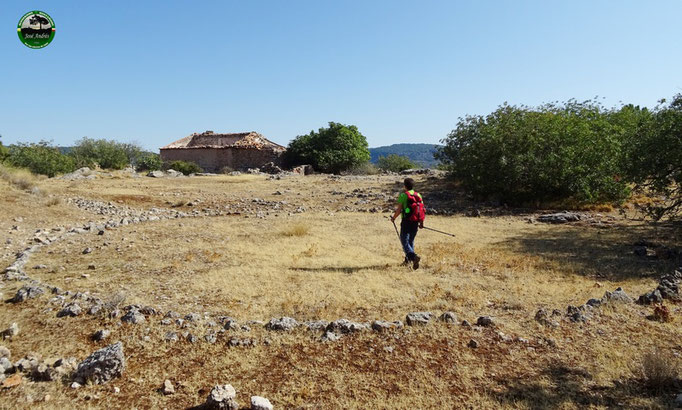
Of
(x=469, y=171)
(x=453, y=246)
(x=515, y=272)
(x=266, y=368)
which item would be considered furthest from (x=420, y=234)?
(x=266, y=368)

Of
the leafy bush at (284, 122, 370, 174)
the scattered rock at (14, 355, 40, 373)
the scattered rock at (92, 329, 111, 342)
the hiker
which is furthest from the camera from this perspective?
the leafy bush at (284, 122, 370, 174)

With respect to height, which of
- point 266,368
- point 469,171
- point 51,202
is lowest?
point 266,368

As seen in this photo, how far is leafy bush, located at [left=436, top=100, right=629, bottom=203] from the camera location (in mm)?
14906

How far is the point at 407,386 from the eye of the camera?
4.06 m

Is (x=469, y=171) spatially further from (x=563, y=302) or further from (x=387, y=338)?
(x=387, y=338)

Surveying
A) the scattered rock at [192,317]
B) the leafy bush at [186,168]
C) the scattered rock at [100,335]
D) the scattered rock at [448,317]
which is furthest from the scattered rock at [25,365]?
the leafy bush at [186,168]

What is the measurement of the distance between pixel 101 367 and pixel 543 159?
1583 cm

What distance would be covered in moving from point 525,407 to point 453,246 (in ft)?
21.4

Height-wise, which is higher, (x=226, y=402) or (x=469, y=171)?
(x=469, y=171)

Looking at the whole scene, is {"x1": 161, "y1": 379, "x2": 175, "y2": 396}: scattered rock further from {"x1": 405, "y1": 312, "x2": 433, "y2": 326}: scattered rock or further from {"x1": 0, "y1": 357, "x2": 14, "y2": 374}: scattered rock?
{"x1": 405, "y1": 312, "x2": 433, "y2": 326}: scattered rock

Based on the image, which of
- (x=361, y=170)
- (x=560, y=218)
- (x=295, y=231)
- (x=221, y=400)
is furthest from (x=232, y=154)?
(x=221, y=400)

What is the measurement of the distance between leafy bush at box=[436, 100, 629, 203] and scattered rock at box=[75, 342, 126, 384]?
48.0ft

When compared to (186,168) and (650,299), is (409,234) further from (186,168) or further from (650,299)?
(186,168)

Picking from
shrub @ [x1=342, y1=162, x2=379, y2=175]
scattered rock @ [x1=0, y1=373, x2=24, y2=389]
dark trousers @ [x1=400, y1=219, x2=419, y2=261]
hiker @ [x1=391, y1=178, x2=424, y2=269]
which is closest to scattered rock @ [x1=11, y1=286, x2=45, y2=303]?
scattered rock @ [x1=0, y1=373, x2=24, y2=389]
